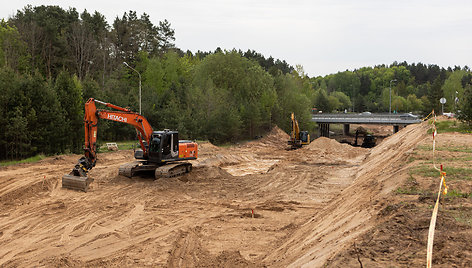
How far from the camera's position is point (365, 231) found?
743 cm

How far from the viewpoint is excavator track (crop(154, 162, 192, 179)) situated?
758 inches

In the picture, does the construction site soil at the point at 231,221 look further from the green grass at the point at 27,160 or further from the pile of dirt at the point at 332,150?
the pile of dirt at the point at 332,150

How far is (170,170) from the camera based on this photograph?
19641mm

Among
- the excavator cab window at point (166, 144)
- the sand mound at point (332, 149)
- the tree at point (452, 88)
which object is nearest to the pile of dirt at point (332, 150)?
the sand mound at point (332, 149)

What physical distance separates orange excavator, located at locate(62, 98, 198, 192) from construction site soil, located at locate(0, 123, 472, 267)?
546 mm

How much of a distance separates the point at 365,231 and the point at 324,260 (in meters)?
1.51

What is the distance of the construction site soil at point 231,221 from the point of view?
22.6 feet

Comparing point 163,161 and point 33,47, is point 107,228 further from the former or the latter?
point 33,47

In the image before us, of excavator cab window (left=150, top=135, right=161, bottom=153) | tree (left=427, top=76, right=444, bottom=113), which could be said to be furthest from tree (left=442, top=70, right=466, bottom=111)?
excavator cab window (left=150, top=135, right=161, bottom=153)

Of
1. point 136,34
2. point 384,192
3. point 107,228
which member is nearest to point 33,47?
point 136,34

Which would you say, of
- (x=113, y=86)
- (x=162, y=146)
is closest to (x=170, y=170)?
(x=162, y=146)

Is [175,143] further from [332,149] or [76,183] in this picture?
[332,149]

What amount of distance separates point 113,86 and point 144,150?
29089mm

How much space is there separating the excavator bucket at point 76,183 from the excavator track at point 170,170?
358 cm
